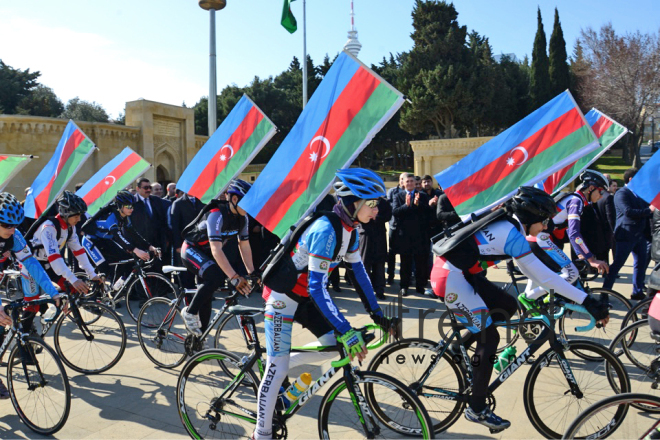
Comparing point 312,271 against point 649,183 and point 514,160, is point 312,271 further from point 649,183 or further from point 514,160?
point 514,160

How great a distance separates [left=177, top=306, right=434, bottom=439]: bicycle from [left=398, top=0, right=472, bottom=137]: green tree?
1402 inches

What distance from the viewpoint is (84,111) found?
51.3m

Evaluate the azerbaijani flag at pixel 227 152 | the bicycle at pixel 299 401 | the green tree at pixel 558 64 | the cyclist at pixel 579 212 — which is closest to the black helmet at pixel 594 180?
the cyclist at pixel 579 212

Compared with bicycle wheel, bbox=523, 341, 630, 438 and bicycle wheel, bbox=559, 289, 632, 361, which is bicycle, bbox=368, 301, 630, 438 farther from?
bicycle wheel, bbox=559, 289, 632, 361

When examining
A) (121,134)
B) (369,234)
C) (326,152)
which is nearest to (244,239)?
(326,152)

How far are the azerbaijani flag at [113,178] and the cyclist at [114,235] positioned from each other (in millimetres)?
591

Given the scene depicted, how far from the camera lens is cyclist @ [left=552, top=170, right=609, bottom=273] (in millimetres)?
6305

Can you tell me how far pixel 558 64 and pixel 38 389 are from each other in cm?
4686

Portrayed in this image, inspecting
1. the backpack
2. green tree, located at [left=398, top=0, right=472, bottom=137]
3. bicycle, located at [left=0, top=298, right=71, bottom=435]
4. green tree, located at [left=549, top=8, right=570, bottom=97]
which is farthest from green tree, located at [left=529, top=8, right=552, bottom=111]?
bicycle, located at [left=0, top=298, right=71, bottom=435]

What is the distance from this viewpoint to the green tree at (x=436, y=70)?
3788cm

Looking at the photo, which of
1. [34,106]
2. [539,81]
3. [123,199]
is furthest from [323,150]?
[34,106]

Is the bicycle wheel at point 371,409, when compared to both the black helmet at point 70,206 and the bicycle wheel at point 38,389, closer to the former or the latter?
the bicycle wheel at point 38,389

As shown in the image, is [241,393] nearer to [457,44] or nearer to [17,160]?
[17,160]

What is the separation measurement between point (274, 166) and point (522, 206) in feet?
7.95
